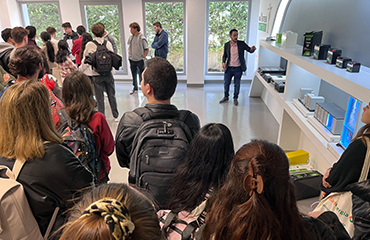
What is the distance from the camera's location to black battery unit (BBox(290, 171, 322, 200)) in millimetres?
2600

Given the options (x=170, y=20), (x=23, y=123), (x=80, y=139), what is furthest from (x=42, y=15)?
(x=23, y=123)

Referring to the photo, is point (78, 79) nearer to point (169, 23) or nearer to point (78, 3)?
point (169, 23)

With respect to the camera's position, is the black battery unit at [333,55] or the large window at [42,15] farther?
the large window at [42,15]

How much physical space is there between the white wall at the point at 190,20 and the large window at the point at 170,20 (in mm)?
253

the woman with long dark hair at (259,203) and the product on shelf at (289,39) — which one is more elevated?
the product on shelf at (289,39)

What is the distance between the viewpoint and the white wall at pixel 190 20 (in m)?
6.83

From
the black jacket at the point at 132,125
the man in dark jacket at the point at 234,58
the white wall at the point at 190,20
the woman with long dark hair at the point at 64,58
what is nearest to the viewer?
the black jacket at the point at 132,125

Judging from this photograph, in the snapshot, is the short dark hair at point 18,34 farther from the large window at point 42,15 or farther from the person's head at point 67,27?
the large window at point 42,15

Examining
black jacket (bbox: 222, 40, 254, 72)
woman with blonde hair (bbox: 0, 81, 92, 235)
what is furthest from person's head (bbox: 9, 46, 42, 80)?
black jacket (bbox: 222, 40, 254, 72)

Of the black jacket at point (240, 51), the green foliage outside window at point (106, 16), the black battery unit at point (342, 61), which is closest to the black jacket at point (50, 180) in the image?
the black battery unit at point (342, 61)

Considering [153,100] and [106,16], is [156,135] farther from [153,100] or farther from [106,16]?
[106,16]

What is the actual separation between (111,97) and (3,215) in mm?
3542

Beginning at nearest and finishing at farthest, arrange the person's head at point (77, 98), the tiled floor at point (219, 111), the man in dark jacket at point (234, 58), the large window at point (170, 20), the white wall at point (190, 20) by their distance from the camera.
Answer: the person's head at point (77, 98) < the tiled floor at point (219, 111) < the man in dark jacket at point (234, 58) < the white wall at point (190, 20) < the large window at point (170, 20)

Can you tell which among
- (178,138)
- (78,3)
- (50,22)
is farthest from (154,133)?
(50,22)
